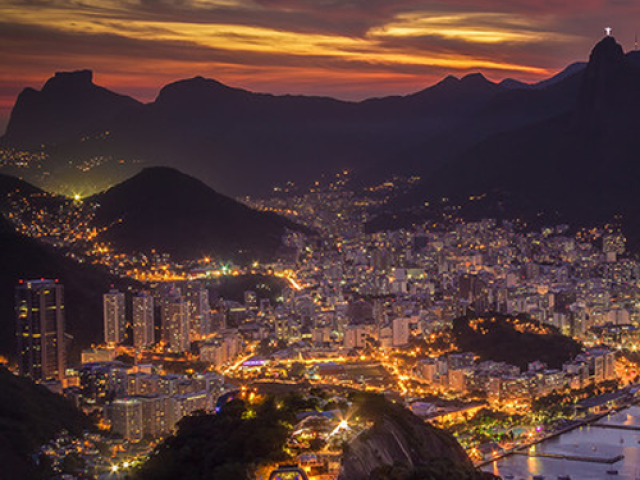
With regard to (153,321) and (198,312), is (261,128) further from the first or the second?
(153,321)

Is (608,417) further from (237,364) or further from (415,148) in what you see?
(415,148)

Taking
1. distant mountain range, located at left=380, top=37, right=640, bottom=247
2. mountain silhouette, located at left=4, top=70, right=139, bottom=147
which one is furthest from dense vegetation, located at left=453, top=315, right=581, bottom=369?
mountain silhouette, located at left=4, top=70, right=139, bottom=147

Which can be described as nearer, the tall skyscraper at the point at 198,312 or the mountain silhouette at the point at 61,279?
the mountain silhouette at the point at 61,279

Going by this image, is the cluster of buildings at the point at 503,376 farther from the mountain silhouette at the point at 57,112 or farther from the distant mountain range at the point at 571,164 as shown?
the mountain silhouette at the point at 57,112

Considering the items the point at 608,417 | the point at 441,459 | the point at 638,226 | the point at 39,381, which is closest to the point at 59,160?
the point at 638,226

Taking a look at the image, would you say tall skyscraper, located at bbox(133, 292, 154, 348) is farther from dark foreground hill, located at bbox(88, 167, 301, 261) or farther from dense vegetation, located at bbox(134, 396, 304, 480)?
dense vegetation, located at bbox(134, 396, 304, 480)

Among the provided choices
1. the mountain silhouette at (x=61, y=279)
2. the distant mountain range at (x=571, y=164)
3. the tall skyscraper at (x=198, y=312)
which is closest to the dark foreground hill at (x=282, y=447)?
the mountain silhouette at (x=61, y=279)

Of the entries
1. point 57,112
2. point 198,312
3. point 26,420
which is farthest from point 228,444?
point 57,112
